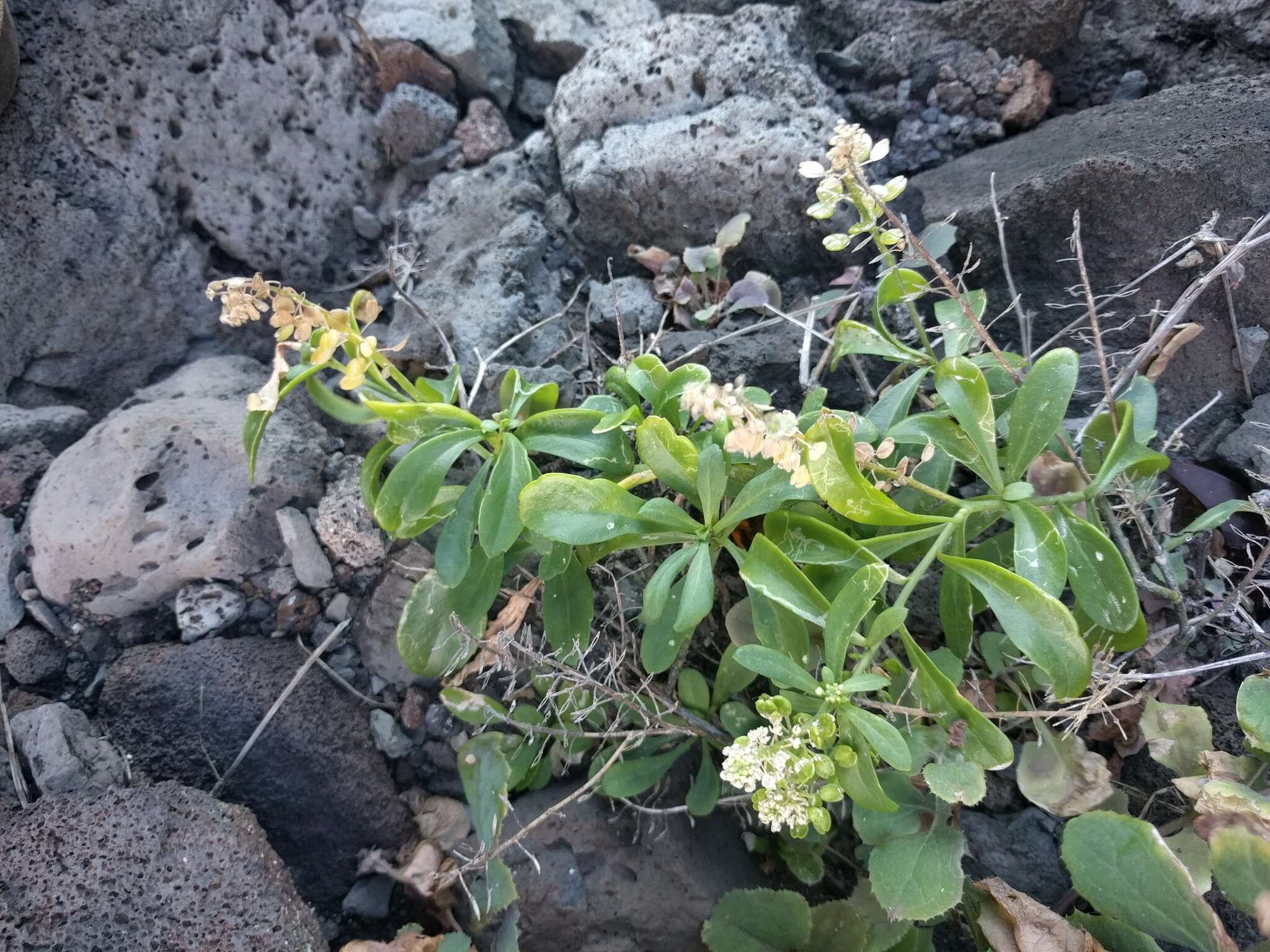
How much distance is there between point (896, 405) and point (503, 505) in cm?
88

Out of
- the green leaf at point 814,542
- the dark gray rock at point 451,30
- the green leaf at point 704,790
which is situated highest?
the dark gray rock at point 451,30

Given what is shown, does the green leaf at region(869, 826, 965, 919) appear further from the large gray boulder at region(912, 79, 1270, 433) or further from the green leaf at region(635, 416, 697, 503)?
the large gray boulder at region(912, 79, 1270, 433)

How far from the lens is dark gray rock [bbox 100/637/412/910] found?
1.97m

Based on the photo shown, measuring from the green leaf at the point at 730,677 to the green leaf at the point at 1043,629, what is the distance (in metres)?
0.56

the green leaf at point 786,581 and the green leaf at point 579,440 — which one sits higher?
the green leaf at point 579,440

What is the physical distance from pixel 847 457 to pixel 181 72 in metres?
2.34

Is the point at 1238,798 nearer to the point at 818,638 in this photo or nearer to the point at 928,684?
the point at 928,684

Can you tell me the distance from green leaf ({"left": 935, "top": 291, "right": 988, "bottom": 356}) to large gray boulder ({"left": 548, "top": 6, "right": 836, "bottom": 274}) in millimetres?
623

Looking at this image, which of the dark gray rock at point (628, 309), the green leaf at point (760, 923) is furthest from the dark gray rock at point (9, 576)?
the green leaf at point (760, 923)

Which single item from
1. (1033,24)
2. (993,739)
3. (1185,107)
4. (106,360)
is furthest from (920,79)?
(106,360)

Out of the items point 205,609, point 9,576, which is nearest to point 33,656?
point 9,576

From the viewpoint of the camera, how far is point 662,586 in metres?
1.63

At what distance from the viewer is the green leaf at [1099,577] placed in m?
1.51

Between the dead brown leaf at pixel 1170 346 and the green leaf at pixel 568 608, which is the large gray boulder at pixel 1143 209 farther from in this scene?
the green leaf at pixel 568 608
